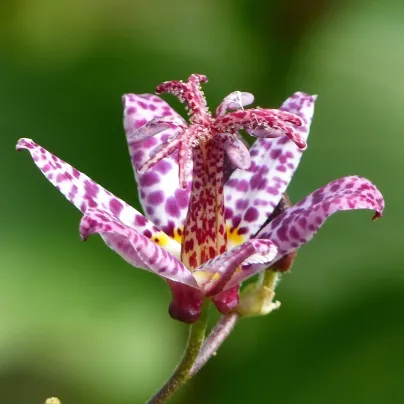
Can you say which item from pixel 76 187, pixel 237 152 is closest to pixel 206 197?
pixel 237 152

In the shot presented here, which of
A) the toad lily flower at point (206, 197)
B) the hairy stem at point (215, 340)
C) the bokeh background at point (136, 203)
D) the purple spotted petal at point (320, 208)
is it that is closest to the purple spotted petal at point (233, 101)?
the toad lily flower at point (206, 197)

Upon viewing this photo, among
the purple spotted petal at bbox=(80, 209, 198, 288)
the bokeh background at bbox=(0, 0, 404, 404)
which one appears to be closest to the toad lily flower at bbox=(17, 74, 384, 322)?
the purple spotted petal at bbox=(80, 209, 198, 288)

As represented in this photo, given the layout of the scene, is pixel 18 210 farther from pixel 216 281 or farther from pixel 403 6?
pixel 403 6

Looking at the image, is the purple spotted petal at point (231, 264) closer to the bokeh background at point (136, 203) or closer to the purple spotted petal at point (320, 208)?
the purple spotted petal at point (320, 208)

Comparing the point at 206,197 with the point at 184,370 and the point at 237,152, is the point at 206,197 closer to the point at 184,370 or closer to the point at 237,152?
the point at 237,152

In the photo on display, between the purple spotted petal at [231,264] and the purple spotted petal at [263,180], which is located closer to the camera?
the purple spotted petal at [231,264]

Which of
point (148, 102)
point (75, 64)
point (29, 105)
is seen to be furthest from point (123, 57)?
point (148, 102)

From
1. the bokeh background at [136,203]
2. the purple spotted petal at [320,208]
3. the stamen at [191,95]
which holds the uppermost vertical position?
the stamen at [191,95]
